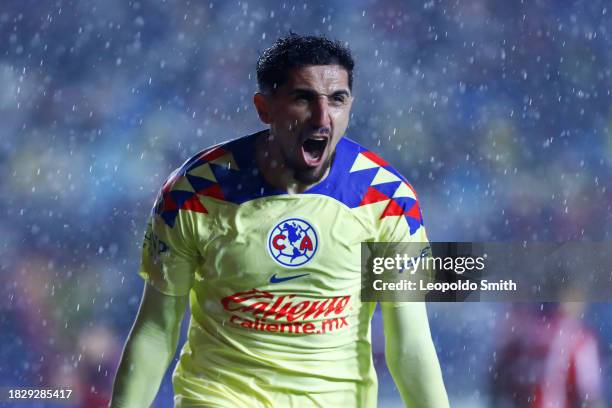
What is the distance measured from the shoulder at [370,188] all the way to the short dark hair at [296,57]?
0.88ft

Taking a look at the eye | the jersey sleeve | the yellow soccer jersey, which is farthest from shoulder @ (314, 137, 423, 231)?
the jersey sleeve

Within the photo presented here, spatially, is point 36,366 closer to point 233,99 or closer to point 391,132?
point 233,99

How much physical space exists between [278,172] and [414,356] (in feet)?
2.40

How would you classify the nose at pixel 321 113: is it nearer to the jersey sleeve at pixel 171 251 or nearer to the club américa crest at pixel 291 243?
the club américa crest at pixel 291 243

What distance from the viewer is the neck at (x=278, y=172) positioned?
336 centimetres

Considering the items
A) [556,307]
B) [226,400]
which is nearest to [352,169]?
[226,400]

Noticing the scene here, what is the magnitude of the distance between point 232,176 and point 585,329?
4.12 meters

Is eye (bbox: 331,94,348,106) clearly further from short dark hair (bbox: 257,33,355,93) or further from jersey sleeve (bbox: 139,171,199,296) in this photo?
jersey sleeve (bbox: 139,171,199,296)

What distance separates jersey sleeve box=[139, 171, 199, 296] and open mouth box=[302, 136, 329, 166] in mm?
417

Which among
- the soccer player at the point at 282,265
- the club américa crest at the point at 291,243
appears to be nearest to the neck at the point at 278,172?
the soccer player at the point at 282,265

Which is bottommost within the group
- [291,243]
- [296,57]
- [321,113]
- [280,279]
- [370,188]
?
[280,279]

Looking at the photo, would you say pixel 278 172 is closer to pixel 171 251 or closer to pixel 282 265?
pixel 282 265

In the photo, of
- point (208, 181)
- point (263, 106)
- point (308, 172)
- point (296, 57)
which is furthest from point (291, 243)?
point (296, 57)

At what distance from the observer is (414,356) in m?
3.41
